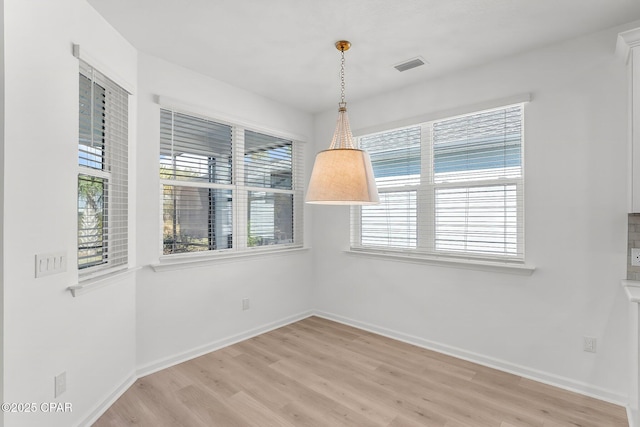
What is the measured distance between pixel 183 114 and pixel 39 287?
192 cm

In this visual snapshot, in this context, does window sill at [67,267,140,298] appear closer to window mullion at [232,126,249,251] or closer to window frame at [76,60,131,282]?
window frame at [76,60,131,282]

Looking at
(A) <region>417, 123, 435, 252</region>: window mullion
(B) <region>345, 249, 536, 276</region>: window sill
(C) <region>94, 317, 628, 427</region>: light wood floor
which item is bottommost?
(C) <region>94, 317, 628, 427</region>: light wood floor

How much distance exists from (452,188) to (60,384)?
3.33 m

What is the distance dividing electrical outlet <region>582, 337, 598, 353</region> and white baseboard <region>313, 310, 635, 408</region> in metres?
0.26

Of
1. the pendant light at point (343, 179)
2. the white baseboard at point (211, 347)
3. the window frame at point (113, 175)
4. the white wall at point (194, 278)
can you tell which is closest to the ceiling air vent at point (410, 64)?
the pendant light at point (343, 179)

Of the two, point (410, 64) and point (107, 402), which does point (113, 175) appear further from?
point (410, 64)

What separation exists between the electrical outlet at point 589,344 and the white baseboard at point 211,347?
9.39 feet

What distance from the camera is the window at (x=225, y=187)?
3.00 meters

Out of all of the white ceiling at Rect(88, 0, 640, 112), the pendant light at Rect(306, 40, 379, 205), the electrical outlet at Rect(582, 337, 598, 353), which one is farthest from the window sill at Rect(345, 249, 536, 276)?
the white ceiling at Rect(88, 0, 640, 112)

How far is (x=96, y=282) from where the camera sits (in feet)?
6.98

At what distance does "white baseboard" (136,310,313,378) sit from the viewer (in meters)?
2.76

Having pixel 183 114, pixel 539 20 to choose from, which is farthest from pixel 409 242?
pixel 183 114

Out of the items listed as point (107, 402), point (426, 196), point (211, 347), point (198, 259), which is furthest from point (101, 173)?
point (426, 196)

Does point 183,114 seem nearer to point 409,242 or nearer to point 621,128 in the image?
point 409,242
